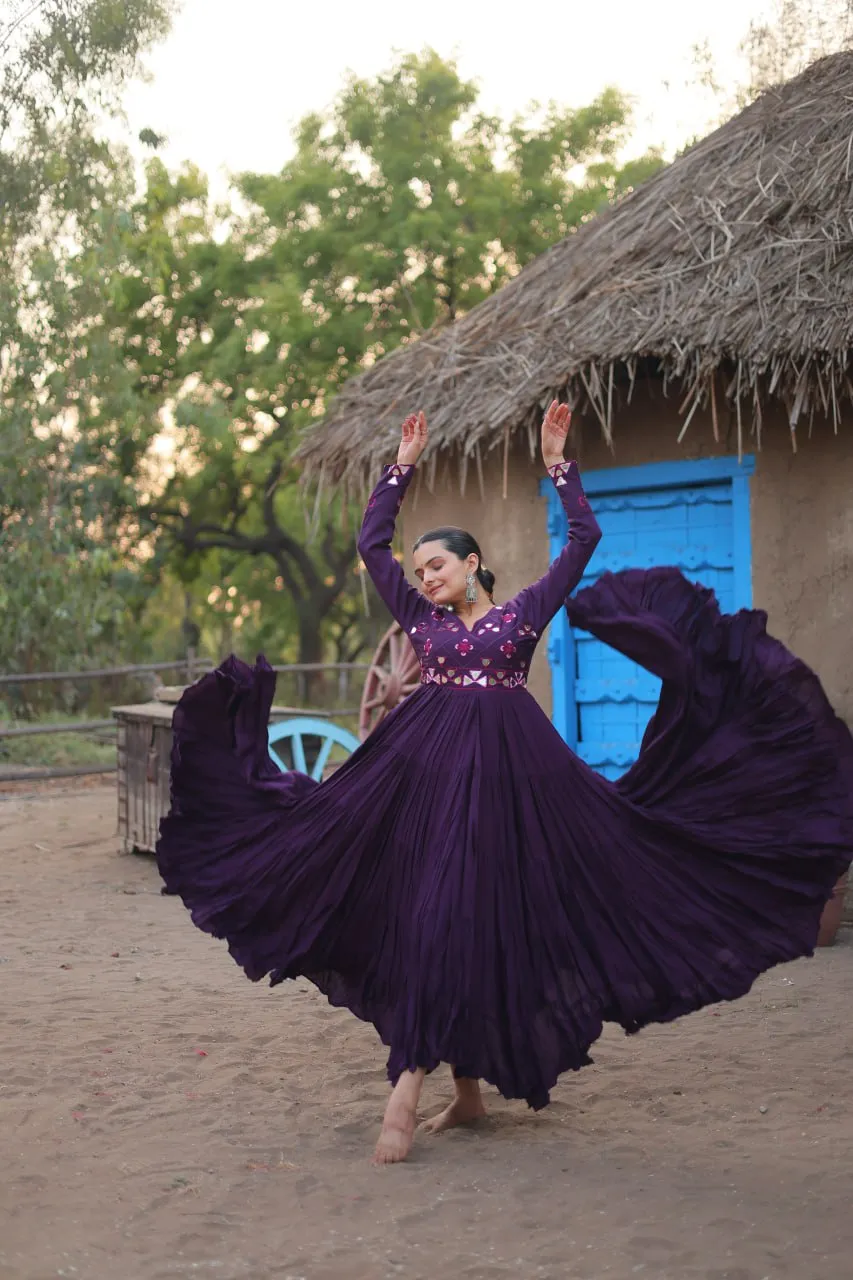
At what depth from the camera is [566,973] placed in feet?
11.8

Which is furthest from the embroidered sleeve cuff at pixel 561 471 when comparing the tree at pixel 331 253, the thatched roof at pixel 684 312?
the tree at pixel 331 253

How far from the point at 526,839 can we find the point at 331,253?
17.6m

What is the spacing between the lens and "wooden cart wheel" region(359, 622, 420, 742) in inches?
343

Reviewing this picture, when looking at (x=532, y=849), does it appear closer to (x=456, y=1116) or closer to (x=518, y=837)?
(x=518, y=837)

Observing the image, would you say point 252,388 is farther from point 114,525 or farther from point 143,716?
point 143,716

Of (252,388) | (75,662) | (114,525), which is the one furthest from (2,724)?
(252,388)

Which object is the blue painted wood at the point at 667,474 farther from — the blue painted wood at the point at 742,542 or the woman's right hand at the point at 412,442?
the woman's right hand at the point at 412,442

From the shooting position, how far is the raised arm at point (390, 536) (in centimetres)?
390

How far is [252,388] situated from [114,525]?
9.36ft

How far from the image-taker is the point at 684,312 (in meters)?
7.02

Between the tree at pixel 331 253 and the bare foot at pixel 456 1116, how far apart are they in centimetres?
1544

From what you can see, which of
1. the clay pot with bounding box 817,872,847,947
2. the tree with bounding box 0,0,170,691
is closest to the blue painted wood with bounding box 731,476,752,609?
the clay pot with bounding box 817,872,847,947

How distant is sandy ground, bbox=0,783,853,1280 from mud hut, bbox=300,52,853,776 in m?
2.22

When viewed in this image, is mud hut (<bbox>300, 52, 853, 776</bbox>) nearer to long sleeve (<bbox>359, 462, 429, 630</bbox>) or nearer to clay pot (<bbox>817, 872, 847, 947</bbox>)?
clay pot (<bbox>817, 872, 847, 947</bbox>)
